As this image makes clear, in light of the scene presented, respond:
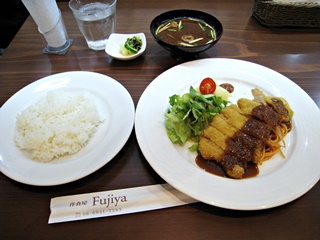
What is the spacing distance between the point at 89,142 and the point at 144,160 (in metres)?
0.40

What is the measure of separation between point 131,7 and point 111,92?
166 centimetres

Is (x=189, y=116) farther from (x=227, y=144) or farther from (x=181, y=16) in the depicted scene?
(x=181, y=16)

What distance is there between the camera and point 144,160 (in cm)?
149

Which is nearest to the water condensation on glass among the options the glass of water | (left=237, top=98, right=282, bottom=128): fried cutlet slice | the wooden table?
the glass of water

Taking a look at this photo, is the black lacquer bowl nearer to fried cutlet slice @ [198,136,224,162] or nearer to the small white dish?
the small white dish

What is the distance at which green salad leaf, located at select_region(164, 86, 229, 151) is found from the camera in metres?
1.54

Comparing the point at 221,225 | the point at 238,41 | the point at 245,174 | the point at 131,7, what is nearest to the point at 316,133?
the point at 245,174

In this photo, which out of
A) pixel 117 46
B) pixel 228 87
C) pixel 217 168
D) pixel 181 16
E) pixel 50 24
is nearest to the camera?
pixel 217 168

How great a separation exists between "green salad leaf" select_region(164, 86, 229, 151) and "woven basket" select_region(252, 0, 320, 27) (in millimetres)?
1476

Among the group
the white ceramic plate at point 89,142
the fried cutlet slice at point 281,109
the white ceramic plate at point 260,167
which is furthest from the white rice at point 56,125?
Answer: the fried cutlet slice at point 281,109

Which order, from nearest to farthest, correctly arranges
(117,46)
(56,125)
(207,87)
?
(56,125)
(207,87)
(117,46)

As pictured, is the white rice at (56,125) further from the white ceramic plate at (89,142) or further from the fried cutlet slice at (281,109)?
the fried cutlet slice at (281,109)

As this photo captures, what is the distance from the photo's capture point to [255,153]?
1.41 meters

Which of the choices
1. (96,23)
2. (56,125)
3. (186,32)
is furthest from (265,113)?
(96,23)
